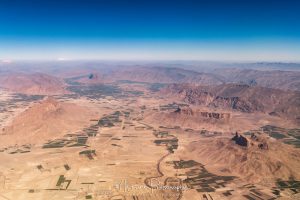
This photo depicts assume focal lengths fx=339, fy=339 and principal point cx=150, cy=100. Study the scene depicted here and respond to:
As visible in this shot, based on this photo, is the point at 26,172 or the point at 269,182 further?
the point at 26,172

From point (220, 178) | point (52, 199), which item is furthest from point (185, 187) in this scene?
point (52, 199)

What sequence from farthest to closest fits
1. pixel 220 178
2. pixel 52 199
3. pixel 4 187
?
1. pixel 220 178
2. pixel 4 187
3. pixel 52 199

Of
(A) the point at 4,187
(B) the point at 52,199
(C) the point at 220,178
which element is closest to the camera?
(B) the point at 52,199

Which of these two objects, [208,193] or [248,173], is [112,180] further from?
[248,173]

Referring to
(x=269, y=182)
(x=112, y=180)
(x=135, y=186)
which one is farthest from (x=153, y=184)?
(x=269, y=182)

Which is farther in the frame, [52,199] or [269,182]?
[269,182]

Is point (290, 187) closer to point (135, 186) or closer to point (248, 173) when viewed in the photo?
point (248, 173)

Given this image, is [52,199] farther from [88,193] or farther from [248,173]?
[248,173]

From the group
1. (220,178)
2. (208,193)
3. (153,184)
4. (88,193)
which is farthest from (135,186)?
(220,178)
